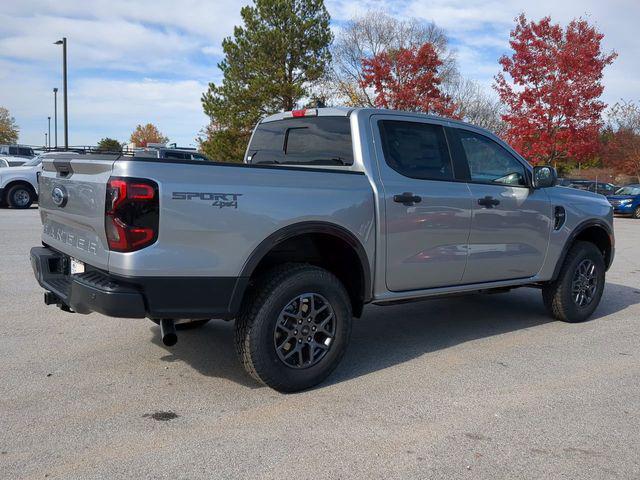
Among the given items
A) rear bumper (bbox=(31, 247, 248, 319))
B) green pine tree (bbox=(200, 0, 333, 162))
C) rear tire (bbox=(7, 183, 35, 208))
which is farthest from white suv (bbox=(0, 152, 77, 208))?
rear bumper (bbox=(31, 247, 248, 319))

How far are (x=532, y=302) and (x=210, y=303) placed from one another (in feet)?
15.6

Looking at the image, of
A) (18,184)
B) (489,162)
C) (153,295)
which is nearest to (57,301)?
(153,295)

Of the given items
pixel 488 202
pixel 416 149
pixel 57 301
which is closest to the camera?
pixel 57 301

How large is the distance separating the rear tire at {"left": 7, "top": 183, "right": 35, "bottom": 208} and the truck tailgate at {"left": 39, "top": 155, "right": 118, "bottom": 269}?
16048 millimetres

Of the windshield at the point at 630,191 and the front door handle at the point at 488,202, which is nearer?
the front door handle at the point at 488,202

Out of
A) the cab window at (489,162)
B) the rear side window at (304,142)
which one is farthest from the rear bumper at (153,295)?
the cab window at (489,162)

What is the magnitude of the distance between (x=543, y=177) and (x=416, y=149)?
59.2 inches

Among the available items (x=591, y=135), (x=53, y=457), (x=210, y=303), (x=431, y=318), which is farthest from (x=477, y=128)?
(x=591, y=135)

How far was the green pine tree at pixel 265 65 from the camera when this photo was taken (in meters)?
25.9

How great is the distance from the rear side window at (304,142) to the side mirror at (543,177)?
81.0 inches

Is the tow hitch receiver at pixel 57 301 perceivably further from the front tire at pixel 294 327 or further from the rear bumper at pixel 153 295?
the front tire at pixel 294 327

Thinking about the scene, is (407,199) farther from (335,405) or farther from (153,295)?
(153,295)

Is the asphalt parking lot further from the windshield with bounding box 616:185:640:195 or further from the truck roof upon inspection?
the windshield with bounding box 616:185:640:195

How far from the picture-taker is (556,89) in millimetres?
23797
